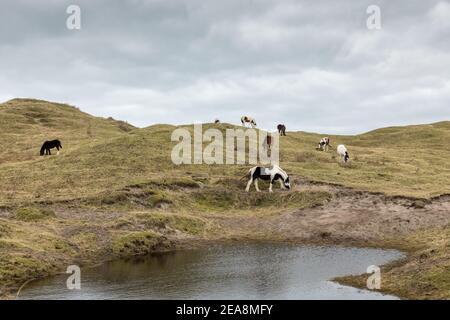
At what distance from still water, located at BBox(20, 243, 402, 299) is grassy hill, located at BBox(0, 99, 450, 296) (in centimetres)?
243

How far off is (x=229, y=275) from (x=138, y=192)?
18.1m

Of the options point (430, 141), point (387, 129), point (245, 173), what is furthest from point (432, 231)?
point (387, 129)

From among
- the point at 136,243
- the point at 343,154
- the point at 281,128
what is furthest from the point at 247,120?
the point at 136,243

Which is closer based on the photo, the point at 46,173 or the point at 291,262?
the point at 291,262

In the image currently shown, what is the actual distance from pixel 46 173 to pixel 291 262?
30451 mm

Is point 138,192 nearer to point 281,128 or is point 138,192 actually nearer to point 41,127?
point 281,128

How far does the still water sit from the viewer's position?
25328mm

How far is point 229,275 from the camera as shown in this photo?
29203 mm

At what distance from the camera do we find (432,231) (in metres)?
38.1

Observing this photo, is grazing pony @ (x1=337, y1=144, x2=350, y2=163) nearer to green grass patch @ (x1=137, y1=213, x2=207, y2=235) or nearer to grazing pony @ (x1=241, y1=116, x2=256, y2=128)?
grazing pony @ (x1=241, y1=116, x2=256, y2=128)

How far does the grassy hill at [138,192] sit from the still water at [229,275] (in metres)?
2.43

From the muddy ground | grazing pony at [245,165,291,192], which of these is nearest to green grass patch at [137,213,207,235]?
the muddy ground

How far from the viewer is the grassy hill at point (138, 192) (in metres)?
33.9
